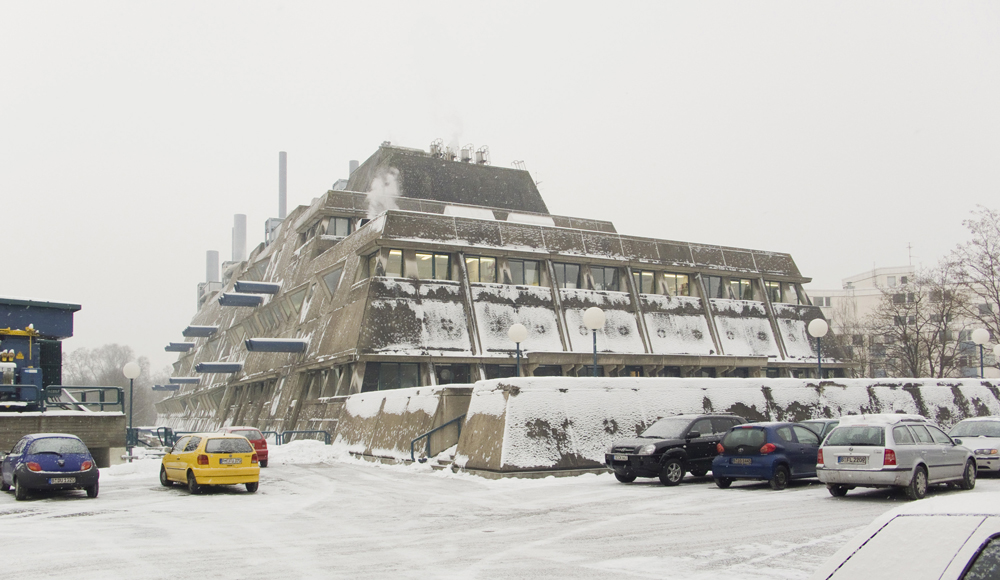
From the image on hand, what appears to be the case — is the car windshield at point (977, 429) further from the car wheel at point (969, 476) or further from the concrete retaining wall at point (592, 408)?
the concrete retaining wall at point (592, 408)

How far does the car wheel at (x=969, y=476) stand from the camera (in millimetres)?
15617

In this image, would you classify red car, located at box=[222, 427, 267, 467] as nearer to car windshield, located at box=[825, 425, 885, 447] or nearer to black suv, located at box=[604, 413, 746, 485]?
black suv, located at box=[604, 413, 746, 485]

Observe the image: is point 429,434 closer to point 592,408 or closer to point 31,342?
point 592,408

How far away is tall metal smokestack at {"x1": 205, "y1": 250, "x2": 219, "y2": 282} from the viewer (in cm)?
12406

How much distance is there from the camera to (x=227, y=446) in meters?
18.8

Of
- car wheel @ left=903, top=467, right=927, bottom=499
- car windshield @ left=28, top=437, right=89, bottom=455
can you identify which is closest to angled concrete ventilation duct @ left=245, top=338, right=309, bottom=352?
car windshield @ left=28, top=437, right=89, bottom=455

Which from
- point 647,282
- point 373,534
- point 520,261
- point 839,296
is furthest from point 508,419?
point 839,296

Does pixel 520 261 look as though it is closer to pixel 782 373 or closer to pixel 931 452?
pixel 782 373

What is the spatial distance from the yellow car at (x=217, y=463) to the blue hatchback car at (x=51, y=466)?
6.59 feet

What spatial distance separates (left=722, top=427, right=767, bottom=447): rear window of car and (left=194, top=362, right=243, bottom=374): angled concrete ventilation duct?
131 ft

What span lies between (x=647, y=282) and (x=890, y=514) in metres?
40.5

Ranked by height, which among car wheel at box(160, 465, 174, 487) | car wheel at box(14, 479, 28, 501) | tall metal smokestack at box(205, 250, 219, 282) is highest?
tall metal smokestack at box(205, 250, 219, 282)

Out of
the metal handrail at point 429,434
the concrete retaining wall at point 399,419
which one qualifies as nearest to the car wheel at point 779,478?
the metal handrail at point 429,434

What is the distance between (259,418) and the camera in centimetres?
4700
